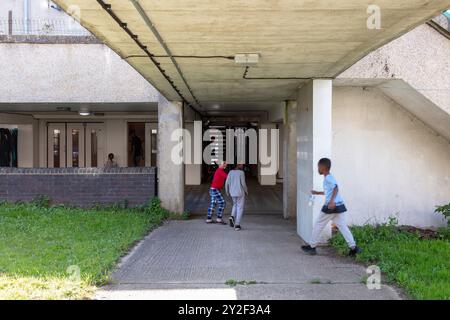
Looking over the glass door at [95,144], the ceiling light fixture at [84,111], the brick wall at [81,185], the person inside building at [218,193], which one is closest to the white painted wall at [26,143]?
the glass door at [95,144]

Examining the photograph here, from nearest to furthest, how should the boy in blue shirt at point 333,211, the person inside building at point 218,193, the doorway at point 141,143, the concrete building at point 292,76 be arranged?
the concrete building at point 292,76 → the boy in blue shirt at point 333,211 → the person inside building at point 218,193 → the doorway at point 141,143

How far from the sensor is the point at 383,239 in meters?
9.46

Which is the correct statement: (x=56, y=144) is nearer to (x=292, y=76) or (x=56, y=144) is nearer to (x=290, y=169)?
(x=290, y=169)

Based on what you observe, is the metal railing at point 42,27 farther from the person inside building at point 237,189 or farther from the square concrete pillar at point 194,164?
the square concrete pillar at point 194,164

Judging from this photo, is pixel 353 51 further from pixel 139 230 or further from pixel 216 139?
pixel 216 139

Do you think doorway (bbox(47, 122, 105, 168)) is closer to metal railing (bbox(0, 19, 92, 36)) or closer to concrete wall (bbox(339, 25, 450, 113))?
metal railing (bbox(0, 19, 92, 36))

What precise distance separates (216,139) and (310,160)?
683 inches

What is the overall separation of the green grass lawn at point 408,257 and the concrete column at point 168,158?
4.67 meters

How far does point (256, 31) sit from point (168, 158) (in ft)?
23.9

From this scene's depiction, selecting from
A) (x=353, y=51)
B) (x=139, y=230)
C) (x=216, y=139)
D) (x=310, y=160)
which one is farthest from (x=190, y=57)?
(x=216, y=139)

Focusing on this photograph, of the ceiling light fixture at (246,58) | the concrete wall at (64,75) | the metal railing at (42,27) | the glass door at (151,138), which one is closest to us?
the ceiling light fixture at (246,58)

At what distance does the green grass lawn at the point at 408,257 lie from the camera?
20.1 ft

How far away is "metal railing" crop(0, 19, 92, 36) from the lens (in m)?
13.2

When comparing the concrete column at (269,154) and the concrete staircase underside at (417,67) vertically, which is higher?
the concrete staircase underside at (417,67)
